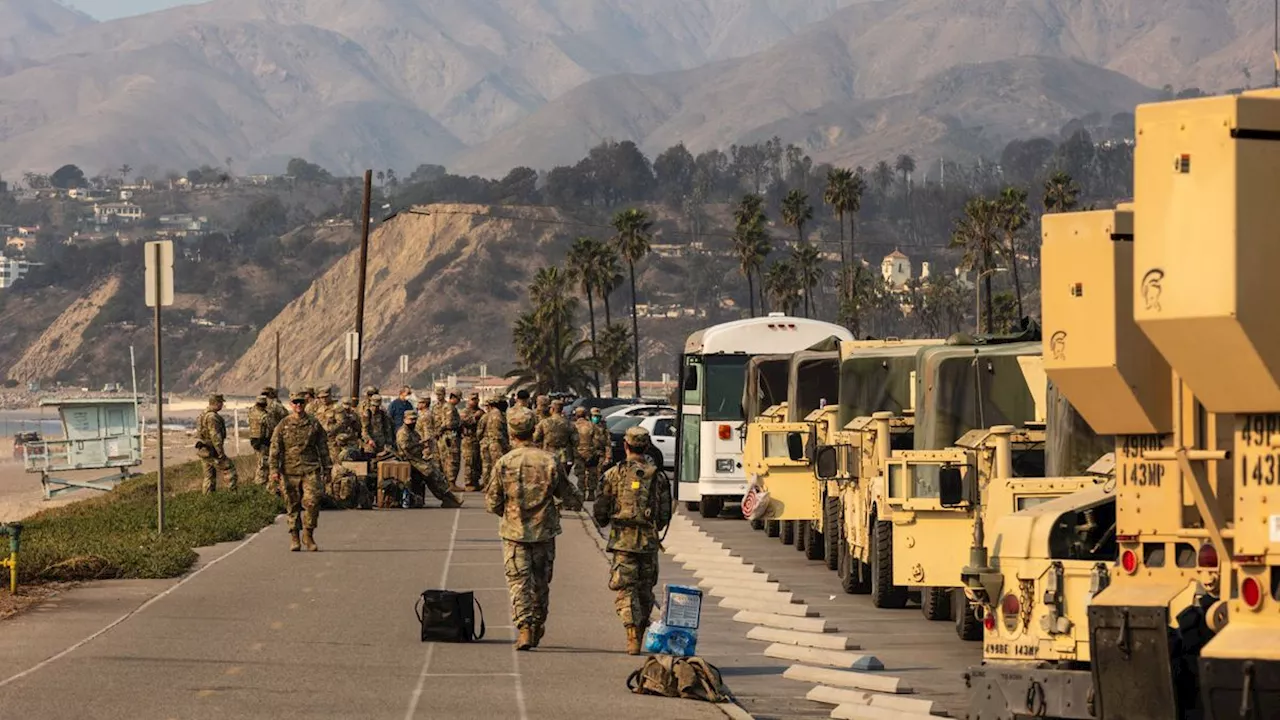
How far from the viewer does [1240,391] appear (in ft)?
30.7

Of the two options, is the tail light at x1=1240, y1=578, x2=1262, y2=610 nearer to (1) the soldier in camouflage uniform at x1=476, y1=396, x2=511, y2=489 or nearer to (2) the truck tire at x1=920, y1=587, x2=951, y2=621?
(2) the truck tire at x1=920, y1=587, x2=951, y2=621

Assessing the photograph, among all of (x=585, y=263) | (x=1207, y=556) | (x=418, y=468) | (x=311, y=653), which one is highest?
(x=585, y=263)

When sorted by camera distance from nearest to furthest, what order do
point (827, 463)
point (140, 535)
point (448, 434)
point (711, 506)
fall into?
point (827, 463), point (140, 535), point (711, 506), point (448, 434)

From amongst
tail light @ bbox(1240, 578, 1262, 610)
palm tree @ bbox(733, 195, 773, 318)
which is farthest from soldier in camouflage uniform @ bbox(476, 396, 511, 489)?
palm tree @ bbox(733, 195, 773, 318)

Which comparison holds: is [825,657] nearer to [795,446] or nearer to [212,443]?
[795,446]

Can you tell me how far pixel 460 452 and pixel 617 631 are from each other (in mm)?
25496

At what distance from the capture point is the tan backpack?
14.6 m

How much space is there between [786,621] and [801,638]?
51.7 inches

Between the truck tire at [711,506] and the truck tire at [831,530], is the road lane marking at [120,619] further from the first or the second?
the truck tire at [711,506]

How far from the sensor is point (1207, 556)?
10172 millimetres

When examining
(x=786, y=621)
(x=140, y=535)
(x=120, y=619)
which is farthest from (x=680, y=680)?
(x=140, y=535)

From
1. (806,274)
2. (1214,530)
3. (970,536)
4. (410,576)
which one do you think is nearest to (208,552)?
(410,576)

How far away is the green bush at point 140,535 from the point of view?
72.8 ft

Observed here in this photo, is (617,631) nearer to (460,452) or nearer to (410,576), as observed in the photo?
(410,576)
